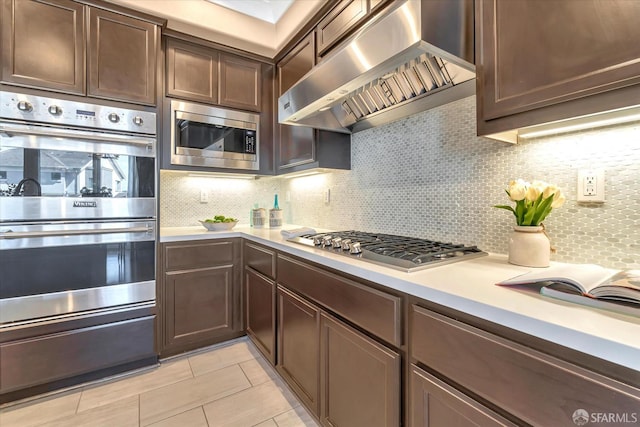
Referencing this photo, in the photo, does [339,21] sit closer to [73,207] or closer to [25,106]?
[25,106]

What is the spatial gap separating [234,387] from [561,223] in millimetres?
1924

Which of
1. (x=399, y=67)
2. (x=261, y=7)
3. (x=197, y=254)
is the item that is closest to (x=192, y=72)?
(x=261, y=7)

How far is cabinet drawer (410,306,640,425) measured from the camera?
540 mm

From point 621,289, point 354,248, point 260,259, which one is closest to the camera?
point 621,289

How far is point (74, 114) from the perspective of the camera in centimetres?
175

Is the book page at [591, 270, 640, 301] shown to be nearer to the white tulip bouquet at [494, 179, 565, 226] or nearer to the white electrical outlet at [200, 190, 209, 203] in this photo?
the white tulip bouquet at [494, 179, 565, 226]

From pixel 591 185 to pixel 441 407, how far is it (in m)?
0.94

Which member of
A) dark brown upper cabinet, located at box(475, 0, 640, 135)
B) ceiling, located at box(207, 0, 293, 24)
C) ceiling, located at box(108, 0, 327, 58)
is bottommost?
dark brown upper cabinet, located at box(475, 0, 640, 135)

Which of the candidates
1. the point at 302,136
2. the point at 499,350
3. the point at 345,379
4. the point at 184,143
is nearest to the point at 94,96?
the point at 184,143

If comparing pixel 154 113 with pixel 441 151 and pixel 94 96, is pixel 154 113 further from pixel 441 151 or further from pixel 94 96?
pixel 441 151

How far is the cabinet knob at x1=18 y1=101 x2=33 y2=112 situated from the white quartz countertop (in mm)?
1944

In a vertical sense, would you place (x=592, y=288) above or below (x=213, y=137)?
below

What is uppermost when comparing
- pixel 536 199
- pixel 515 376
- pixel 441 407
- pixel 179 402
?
pixel 536 199

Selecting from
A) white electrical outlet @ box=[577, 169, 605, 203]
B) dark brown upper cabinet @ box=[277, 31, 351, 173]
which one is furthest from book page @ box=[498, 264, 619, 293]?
dark brown upper cabinet @ box=[277, 31, 351, 173]
